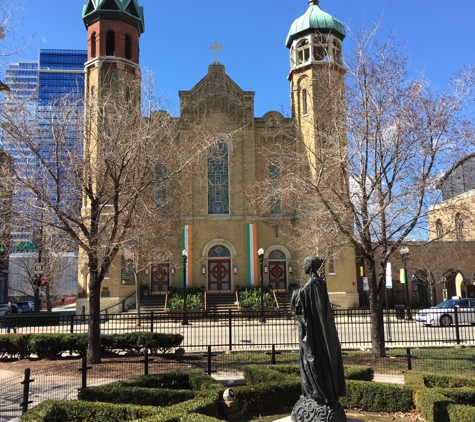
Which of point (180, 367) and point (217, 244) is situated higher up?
point (217, 244)

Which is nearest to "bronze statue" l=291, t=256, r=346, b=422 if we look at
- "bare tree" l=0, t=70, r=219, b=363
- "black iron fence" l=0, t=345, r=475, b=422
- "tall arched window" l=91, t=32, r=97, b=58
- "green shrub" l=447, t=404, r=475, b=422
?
"green shrub" l=447, t=404, r=475, b=422

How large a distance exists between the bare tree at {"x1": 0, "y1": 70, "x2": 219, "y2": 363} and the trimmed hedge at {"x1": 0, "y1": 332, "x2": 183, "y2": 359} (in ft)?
4.80

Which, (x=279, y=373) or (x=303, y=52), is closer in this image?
(x=279, y=373)

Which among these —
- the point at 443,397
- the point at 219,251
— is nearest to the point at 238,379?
the point at 443,397

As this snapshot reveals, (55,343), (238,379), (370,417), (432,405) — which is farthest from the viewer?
(55,343)

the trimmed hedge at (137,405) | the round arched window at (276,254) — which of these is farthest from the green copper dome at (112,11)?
the trimmed hedge at (137,405)

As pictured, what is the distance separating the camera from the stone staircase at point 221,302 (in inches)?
1238

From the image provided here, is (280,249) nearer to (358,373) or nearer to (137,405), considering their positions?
(358,373)

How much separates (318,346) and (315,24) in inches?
1307

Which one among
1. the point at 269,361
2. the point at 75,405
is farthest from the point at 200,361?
the point at 75,405

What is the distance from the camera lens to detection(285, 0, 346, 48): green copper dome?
1380 inches

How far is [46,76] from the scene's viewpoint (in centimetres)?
14400

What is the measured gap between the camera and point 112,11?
3384cm

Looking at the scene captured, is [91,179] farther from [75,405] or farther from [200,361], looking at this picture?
[75,405]
